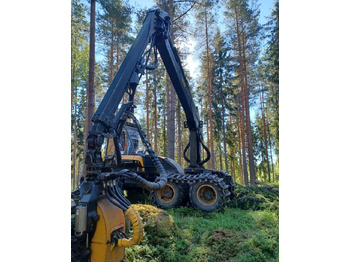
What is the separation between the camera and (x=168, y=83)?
7.59 meters

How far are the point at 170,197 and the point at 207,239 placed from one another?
75.0 inches

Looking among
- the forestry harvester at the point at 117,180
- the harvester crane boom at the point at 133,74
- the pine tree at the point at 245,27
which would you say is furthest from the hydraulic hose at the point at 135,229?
the pine tree at the point at 245,27

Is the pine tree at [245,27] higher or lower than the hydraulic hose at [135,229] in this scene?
higher

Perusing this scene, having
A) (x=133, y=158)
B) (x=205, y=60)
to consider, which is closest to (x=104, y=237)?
(x=133, y=158)

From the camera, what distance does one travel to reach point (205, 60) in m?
8.44

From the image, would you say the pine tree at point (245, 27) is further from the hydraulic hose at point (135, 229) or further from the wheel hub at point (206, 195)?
the hydraulic hose at point (135, 229)

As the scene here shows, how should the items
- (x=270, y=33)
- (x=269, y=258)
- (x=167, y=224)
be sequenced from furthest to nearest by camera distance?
(x=167, y=224) → (x=270, y=33) → (x=269, y=258)

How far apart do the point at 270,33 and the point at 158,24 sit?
4.60ft

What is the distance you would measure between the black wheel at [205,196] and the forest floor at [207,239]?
0.73 meters

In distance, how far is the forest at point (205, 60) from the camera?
9.87 ft

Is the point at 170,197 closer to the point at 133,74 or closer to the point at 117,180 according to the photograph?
the point at 117,180

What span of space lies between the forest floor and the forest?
0.61 m
